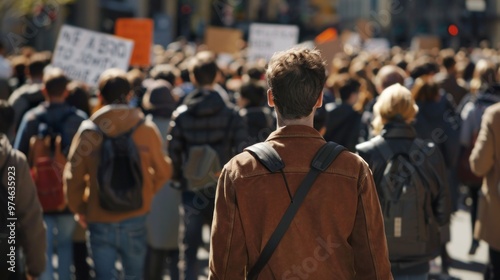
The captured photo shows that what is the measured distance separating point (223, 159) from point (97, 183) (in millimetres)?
1220

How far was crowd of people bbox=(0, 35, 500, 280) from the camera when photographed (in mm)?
3273

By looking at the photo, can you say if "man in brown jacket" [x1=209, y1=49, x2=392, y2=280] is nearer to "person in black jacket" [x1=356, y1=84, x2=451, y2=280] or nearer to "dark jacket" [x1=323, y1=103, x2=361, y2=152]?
"person in black jacket" [x1=356, y1=84, x2=451, y2=280]

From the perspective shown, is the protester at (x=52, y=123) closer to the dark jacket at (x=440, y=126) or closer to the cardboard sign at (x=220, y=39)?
the dark jacket at (x=440, y=126)

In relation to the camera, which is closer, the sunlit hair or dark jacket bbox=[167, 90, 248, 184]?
dark jacket bbox=[167, 90, 248, 184]

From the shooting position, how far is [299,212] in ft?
10.6

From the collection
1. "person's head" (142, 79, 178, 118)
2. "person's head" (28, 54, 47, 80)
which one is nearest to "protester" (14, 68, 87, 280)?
"person's head" (142, 79, 178, 118)

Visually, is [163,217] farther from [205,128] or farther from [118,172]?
[118,172]

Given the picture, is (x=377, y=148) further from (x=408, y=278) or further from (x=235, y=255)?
(x=235, y=255)

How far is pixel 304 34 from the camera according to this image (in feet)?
226

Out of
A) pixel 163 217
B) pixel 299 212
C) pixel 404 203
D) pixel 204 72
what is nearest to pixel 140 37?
pixel 163 217

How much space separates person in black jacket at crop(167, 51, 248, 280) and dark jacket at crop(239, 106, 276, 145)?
794mm

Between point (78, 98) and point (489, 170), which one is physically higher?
point (78, 98)

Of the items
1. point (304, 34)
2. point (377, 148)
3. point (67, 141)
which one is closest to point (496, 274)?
point (377, 148)

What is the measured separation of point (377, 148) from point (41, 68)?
13.6 ft
